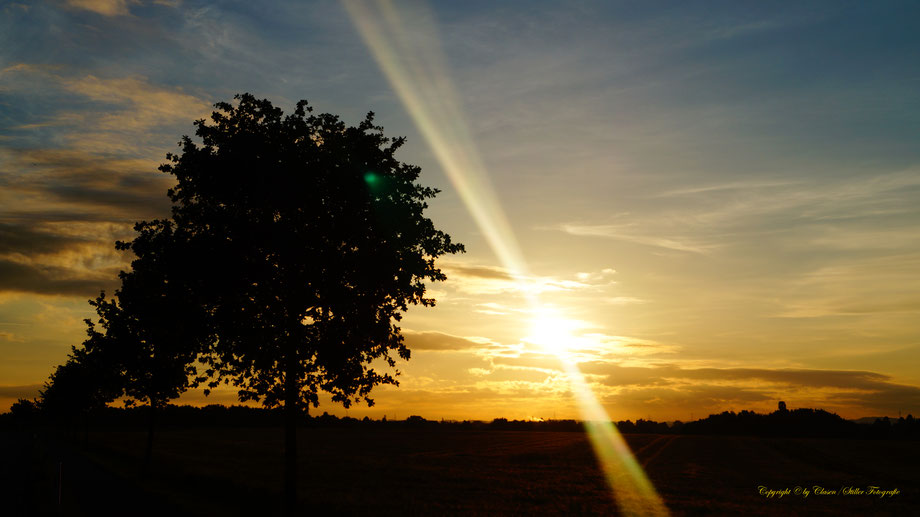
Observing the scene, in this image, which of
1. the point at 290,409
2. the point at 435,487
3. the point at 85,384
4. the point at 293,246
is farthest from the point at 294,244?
the point at 85,384

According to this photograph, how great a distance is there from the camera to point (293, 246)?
25.9 metres

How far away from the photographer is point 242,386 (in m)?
28.0

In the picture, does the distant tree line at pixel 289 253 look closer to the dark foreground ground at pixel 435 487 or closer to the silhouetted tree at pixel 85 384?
the dark foreground ground at pixel 435 487

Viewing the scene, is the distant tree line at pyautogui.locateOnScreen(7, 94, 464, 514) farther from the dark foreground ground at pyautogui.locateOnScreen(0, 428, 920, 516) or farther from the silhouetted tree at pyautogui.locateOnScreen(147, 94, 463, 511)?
the dark foreground ground at pyautogui.locateOnScreen(0, 428, 920, 516)

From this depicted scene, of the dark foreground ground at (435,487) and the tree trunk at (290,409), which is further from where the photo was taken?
the dark foreground ground at (435,487)

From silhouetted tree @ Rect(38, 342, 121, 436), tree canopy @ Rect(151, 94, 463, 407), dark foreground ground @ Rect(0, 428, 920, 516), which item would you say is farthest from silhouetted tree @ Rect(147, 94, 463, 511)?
silhouetted tree @ Rect(38, 342, 121, 436)

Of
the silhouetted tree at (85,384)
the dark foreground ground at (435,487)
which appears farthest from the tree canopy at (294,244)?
the silhouetted tree at (85,384)

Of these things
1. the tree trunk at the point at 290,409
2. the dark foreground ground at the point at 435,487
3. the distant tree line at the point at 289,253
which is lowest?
the dark foreground ground at the point at 435,487

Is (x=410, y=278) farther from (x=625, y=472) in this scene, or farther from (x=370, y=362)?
(x=625, y=472)

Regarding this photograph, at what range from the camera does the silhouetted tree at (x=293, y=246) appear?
26.1 metres

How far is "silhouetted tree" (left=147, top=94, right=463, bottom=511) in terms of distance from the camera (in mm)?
26109

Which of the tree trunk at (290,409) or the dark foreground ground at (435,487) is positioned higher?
the tree trunk at (290,409)

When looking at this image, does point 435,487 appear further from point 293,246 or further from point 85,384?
point 85,384

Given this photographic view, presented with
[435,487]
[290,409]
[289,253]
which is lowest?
[435,487]
